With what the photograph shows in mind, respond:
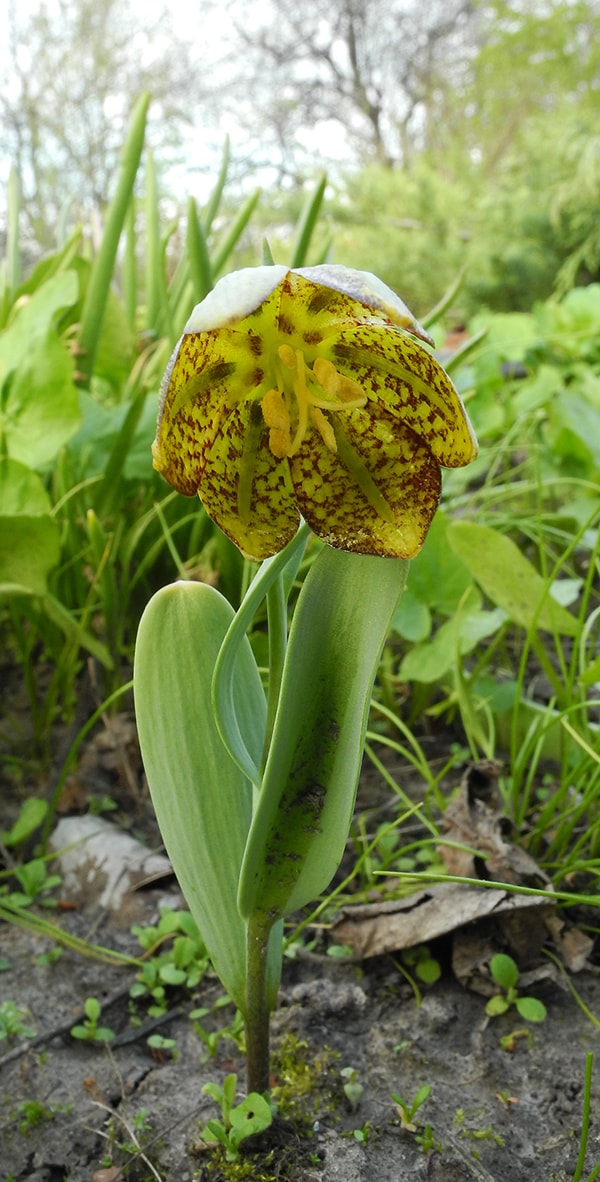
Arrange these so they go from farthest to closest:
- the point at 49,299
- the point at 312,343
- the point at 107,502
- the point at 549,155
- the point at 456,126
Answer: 1. the point at 456,126
2. the point at 549,155
3. the point at 107,502
4. the point at 49,299
5. the point at 312,343

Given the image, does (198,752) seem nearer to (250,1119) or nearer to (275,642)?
(275,642)

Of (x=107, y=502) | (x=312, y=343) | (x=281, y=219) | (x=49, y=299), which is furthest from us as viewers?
(x=281, y=219)

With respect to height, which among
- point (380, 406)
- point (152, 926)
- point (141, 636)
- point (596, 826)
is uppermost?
point (380, 406)

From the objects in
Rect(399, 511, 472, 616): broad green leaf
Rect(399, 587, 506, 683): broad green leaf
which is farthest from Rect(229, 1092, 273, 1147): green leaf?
Rect(399, 511, 472, 616): broad green leaf

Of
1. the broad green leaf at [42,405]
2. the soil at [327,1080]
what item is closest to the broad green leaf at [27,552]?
the broad green leaf at [42,405]

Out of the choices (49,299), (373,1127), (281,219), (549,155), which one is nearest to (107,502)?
(49,299)

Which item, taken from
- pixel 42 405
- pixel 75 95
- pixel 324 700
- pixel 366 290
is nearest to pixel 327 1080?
pixel 324 700

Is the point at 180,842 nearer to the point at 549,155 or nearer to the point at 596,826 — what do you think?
the point at 596,826

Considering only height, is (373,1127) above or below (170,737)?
below
